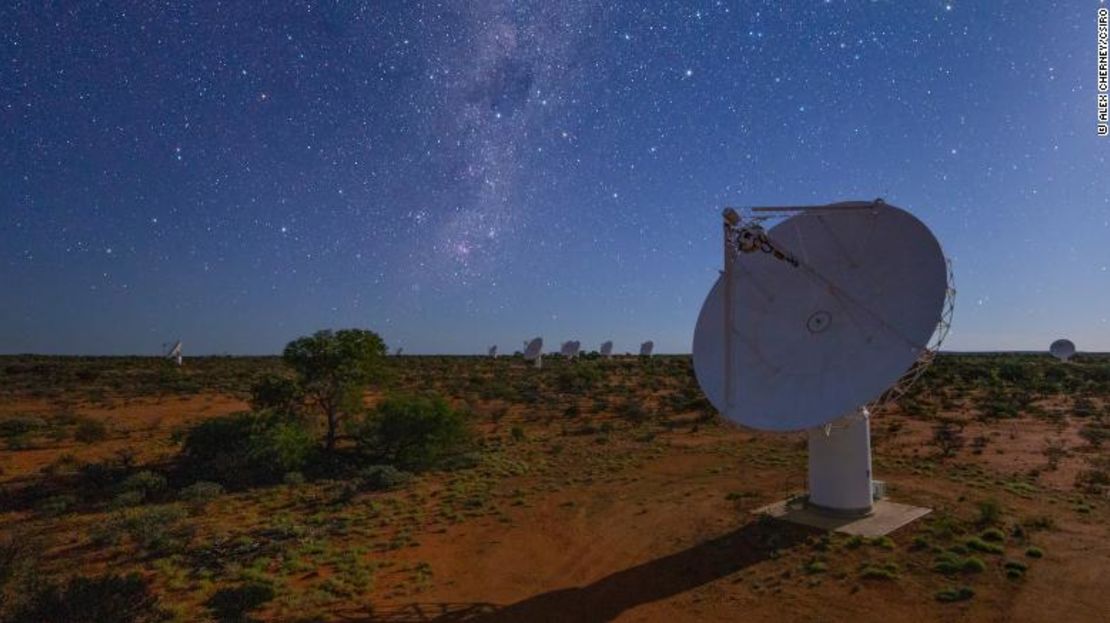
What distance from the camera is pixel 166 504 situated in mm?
18750

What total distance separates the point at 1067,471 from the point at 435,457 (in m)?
23.3

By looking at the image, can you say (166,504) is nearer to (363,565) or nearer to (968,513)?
(363,565)

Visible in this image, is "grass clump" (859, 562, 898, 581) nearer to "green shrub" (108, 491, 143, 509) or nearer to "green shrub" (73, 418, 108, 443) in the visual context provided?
"green shrub" (108, 491, 143, 509)

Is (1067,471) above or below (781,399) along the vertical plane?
below

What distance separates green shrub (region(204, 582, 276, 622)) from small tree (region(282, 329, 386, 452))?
13.3 meters

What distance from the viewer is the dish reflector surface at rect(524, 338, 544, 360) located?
74.1 m

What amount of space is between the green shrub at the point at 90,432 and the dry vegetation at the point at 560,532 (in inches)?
3.0

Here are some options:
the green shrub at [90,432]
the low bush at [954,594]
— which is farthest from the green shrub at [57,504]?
the low bush at [954,594]

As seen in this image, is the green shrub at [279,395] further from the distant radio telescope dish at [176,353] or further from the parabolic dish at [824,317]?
the distant radio telescope dish at [176,353]

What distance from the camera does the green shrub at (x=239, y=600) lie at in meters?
11.4

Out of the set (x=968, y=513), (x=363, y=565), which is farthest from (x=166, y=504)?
(x=968, y=513)

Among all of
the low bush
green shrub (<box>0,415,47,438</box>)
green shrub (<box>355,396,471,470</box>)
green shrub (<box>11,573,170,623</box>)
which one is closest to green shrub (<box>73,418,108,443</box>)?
green shrub (<box>0,415,47,438</box>)

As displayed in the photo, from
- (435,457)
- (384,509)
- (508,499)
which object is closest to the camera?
(384,509)

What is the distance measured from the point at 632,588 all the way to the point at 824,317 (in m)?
8.34
